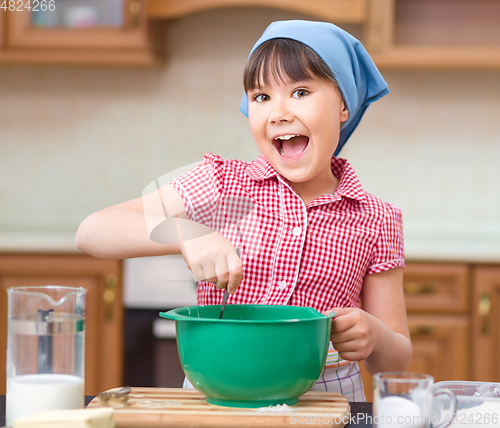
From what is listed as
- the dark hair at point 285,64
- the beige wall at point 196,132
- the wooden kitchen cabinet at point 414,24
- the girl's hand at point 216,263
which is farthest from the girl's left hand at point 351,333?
the beige wall at point 196,132

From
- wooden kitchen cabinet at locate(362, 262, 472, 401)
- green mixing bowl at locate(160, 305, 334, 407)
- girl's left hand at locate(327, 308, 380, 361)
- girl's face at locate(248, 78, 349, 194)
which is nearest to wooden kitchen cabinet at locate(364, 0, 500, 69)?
wooden kitchen cabinet at locate(362, 262, 472, 401)

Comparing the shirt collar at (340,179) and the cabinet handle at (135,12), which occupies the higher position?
the cabinet handle at (135,12)

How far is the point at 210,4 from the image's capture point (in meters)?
2.22

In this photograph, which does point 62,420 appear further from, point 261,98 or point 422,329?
point 422,329

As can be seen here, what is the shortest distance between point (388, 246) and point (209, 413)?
1.65ft

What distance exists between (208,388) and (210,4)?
183 centimetres

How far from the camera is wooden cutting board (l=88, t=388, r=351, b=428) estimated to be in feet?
2.05

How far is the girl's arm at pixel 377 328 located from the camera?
782 millimetres

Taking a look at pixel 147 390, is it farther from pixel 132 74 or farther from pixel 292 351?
pixel 132 74

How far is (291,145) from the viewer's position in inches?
39.2

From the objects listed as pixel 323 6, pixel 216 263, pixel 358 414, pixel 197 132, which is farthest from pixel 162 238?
pixel 197 132

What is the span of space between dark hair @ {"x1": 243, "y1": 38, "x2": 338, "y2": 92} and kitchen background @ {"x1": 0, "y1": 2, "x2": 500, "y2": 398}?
5.28 ft

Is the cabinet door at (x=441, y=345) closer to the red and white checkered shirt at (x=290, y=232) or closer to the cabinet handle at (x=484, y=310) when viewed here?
the cabinet handle at (x=484, y=310)

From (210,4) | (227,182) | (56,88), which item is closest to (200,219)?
(227,182)
